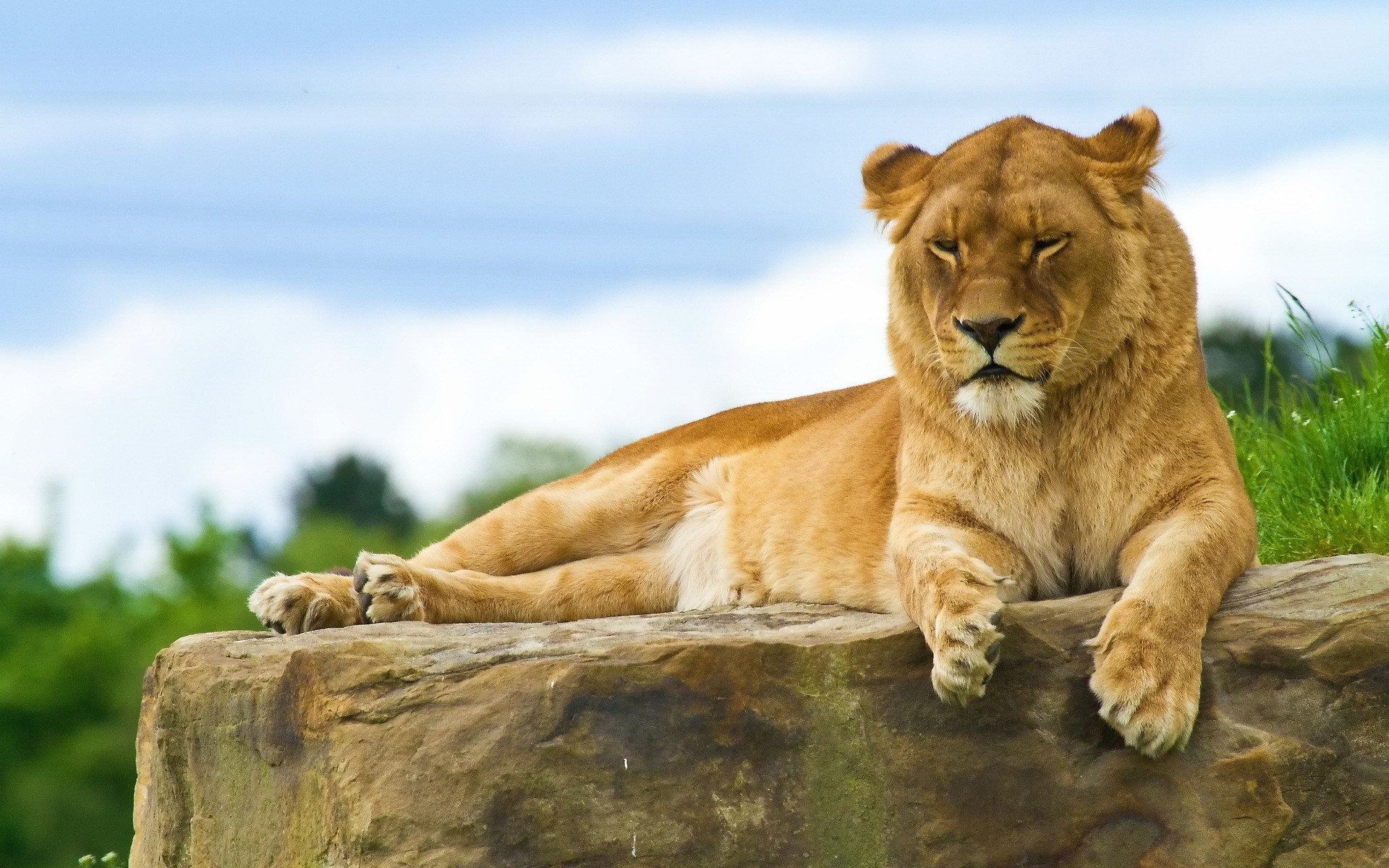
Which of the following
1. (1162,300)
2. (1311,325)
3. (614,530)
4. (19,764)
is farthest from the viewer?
(19,764)

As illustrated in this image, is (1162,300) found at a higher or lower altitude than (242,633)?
higher

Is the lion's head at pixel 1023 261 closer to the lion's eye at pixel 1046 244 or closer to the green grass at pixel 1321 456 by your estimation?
the lion's eye at pixel 1046 244

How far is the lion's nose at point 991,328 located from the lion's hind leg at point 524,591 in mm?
1974

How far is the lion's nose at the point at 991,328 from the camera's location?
4227 millimetres

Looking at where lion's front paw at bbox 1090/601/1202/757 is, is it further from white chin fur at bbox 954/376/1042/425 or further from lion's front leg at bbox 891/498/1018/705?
white chin fur at bbox 954/376/1042/425

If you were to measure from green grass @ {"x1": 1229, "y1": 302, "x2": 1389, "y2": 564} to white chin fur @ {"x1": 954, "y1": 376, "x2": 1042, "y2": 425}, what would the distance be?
1.98 metres

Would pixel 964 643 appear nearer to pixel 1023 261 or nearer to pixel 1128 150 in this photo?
pixel 1023 261

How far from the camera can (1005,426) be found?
4539 mm

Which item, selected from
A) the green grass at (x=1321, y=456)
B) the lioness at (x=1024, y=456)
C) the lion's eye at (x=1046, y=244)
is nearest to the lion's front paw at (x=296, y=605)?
the lioness at (x=1024, y=456)

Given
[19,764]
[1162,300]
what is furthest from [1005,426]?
[19,764]

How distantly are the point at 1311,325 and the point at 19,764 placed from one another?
35.7 meters

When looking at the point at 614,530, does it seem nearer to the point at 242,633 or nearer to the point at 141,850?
the point at 242,633

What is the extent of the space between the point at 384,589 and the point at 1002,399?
206 cm

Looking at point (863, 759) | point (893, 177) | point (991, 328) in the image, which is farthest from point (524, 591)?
point (991, 328)
